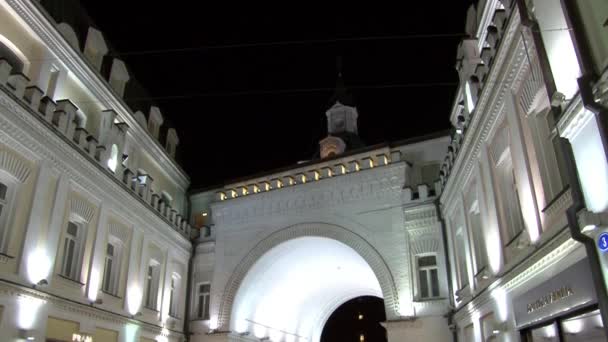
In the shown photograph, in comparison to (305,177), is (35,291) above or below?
below

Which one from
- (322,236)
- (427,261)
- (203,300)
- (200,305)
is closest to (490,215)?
(427,261)

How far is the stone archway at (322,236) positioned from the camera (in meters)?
17.8

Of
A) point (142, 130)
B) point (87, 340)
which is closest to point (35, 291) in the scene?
point (87, 340)

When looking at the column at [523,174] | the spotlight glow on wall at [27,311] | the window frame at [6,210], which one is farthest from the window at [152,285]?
the column at [523,174]

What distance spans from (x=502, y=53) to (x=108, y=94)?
41.7 feet

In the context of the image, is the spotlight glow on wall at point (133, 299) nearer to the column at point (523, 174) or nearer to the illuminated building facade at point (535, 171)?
the illuminated building facade at point (535, 171)

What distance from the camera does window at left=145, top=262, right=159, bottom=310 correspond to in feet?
60.4

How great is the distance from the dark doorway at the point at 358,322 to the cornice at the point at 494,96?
32.4 metres

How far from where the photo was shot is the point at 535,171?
8.33 metres

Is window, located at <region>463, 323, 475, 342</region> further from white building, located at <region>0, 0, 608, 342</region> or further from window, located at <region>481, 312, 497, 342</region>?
window, located at <region>481, 312, 497, 342</region>

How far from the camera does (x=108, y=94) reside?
16.7 m

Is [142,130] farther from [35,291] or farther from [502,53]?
[502,53]

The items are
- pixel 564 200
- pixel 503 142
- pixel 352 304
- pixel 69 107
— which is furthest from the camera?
pixel 352 304

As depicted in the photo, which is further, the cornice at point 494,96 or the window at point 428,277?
the window at point 428,277
